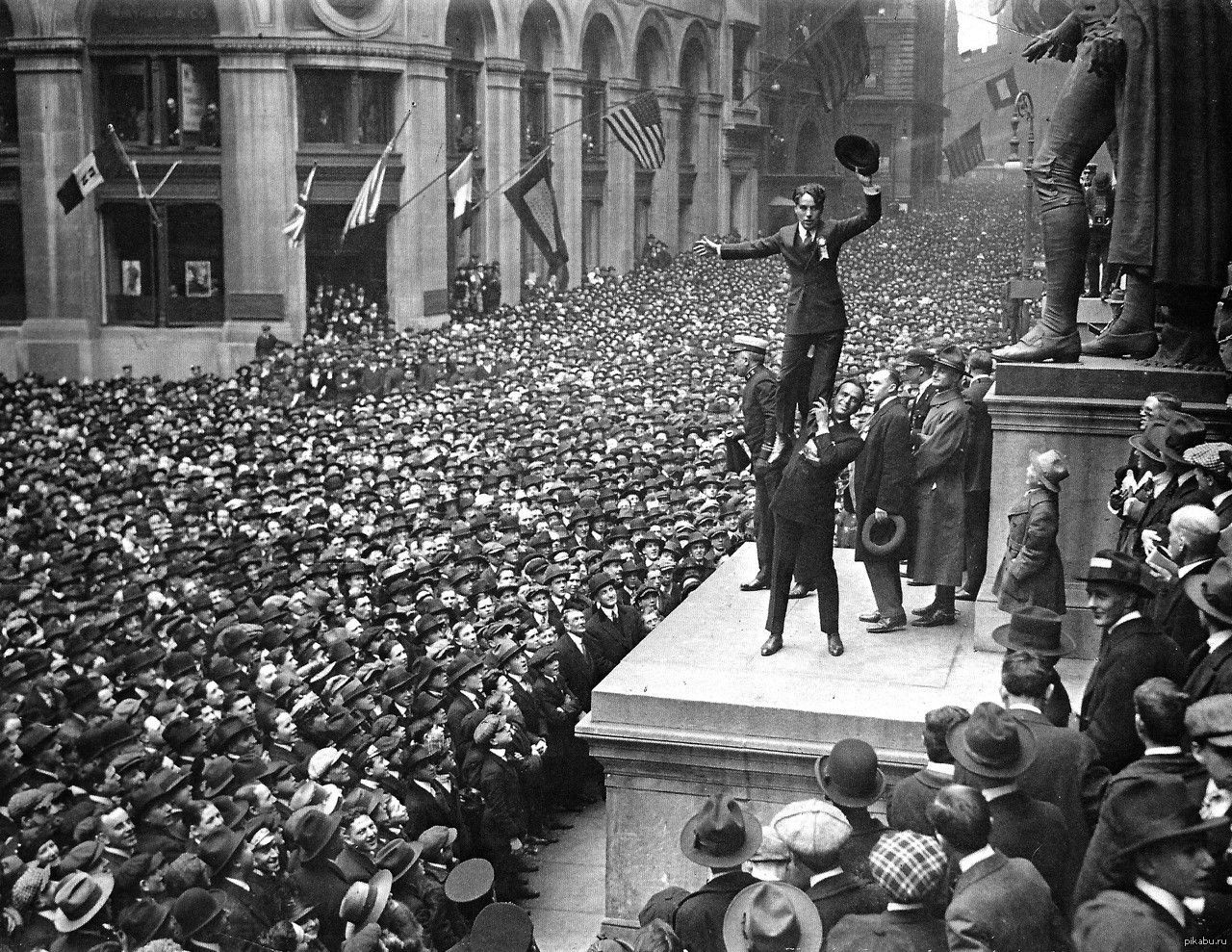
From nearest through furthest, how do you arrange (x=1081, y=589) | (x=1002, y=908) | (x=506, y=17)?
(x=1002, y=908)
(x=1081, y=589)
(x=506, y=17)

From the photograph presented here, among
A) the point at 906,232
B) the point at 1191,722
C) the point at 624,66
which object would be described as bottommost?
the point at 1191,722

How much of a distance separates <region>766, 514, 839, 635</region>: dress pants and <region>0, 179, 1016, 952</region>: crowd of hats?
2226 millimetres

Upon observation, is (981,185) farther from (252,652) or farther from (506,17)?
(252,652)

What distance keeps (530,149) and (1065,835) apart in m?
39.1

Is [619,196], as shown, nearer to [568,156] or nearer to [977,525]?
[568,156]

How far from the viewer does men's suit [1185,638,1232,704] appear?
585 cm

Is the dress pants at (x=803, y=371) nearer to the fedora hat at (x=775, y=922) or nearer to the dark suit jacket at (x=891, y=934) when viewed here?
the fedora hat at (x=775, y=922)

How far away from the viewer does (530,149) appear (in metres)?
43.2

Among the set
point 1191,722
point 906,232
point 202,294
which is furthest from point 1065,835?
point 906,232

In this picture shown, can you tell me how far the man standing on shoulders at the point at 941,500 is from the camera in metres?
10.2

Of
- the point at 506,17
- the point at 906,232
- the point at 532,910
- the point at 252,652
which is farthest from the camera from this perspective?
the point at 906,232

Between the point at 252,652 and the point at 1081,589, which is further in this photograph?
the point at 252,652

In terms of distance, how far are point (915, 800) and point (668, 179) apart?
48.3 meters

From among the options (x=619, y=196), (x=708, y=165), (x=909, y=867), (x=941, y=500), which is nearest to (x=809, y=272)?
(x=941, y=500)
